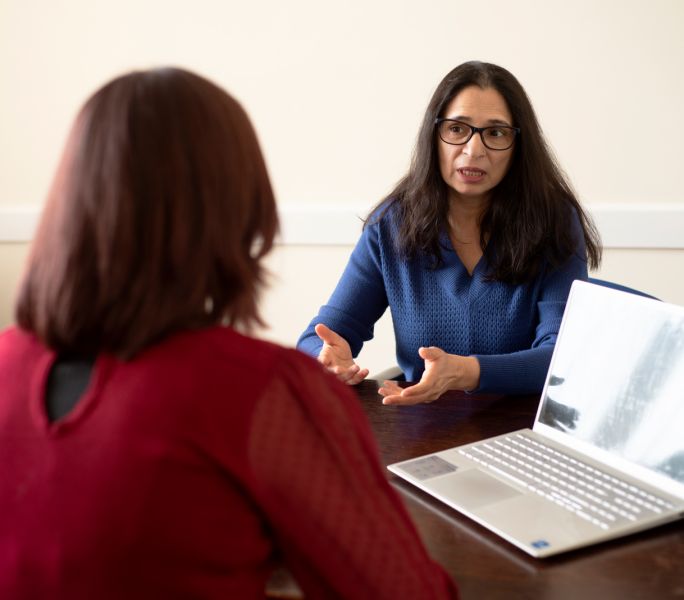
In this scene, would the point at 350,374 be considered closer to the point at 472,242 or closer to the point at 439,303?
the point at 439,303

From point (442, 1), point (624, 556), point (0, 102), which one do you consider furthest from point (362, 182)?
point (624, 556)

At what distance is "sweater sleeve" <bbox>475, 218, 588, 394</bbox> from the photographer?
1.60m

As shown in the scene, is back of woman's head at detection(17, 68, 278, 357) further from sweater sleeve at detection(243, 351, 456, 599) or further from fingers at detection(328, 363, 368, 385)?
fingers at detection(328, 363, 368, 385)

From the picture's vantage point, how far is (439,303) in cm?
194

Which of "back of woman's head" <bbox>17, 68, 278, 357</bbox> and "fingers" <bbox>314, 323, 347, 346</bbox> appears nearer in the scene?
"back of woman's head" <bbox>17, 68, 278, 357</bbox>

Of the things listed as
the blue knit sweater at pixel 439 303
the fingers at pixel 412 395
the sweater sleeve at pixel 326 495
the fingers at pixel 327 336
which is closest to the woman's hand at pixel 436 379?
the fingers at pixel 412 395

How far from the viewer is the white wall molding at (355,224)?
2869mm

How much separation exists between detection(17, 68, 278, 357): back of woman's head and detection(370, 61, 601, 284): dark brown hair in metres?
1.18

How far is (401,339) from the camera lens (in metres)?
1.99

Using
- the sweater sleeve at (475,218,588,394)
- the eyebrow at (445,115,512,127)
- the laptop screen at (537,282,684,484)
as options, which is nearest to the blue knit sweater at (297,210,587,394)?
the sweater sleeve at (475,218,588,394)

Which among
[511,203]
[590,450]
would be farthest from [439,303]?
[590,450]

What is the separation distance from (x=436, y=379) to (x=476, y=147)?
594 millimetres

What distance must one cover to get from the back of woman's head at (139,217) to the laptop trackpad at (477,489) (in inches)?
20.1

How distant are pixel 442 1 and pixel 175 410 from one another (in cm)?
253
